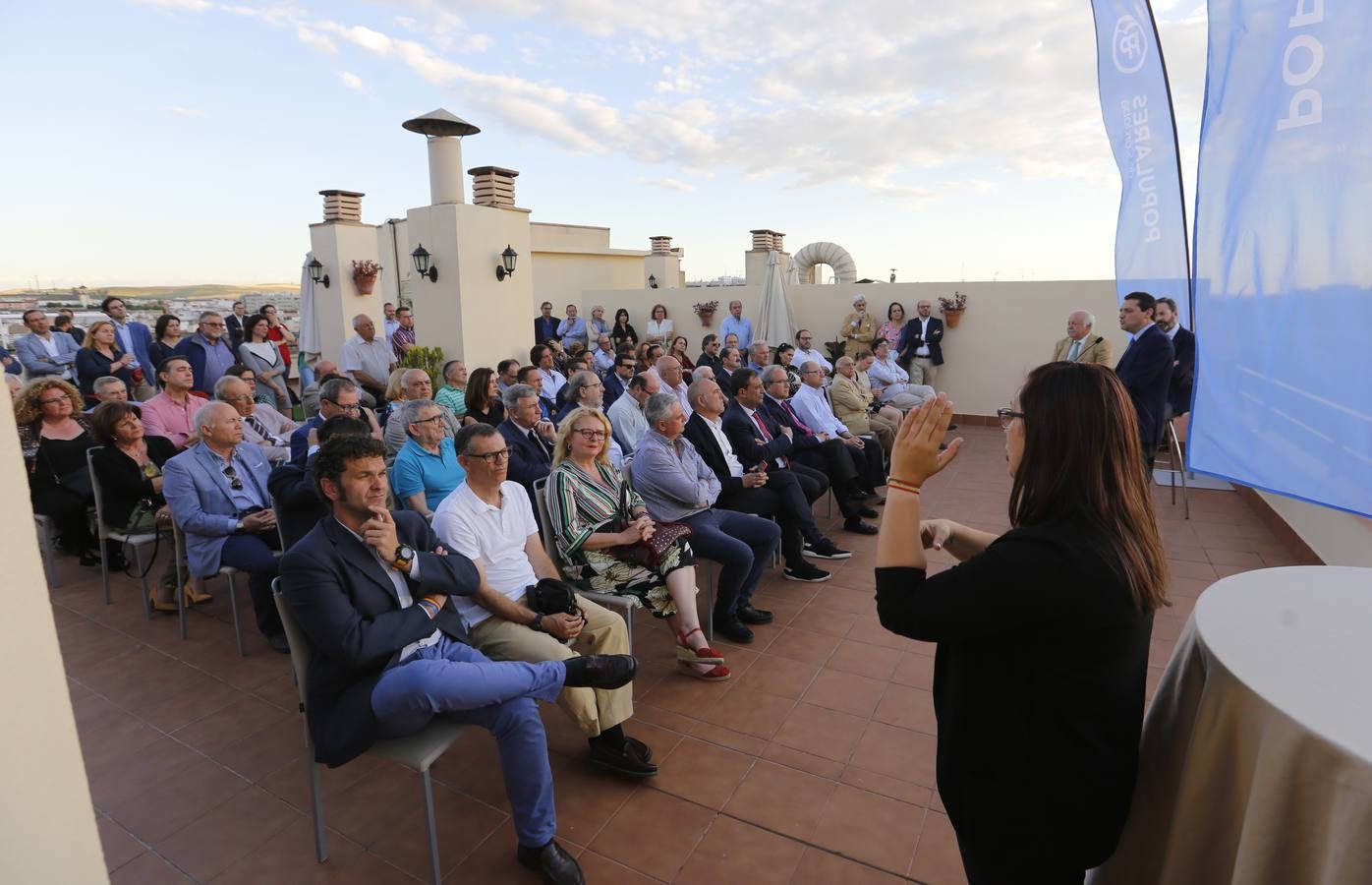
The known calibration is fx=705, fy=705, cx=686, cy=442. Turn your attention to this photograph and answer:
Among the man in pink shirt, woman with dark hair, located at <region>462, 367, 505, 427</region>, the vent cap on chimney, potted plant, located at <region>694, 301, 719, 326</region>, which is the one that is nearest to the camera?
the man in pink shirt

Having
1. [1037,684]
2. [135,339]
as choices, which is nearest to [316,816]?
[1037,684]

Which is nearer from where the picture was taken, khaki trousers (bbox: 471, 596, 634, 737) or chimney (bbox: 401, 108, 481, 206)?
khaki trousers (bbox: 471, 596, 634, 737)

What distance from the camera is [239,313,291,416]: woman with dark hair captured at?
7.03 meters

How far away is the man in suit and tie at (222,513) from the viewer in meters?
3.52

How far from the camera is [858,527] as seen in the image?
539 cm

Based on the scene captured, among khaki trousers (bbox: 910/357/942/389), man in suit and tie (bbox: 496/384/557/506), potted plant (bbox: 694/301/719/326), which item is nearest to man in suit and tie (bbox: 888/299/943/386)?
khaki trousers (bbox: 910/357/942/389)

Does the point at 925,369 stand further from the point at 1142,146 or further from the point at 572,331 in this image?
the point at 1142,146

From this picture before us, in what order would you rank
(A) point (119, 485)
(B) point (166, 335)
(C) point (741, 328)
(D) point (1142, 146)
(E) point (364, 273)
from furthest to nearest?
(C) point (741, 328)
(E) point (364, 273)
(B) point (166, 335)
(D) point (1142, 146)
(A) point (119, 485)

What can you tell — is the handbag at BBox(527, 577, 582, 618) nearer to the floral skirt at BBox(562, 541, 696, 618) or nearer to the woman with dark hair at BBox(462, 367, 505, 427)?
the floral skirt at BBox(562, 541, 696, 618)

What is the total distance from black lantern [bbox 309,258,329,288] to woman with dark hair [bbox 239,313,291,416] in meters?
3.95

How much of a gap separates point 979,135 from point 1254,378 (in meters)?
11.0

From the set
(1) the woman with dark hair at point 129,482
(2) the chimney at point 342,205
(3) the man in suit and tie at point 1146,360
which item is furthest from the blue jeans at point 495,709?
(2) the chimney at point 342,205

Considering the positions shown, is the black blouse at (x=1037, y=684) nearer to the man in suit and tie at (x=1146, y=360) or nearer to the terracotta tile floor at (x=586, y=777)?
the terracotta tile floor at (x=586, y=777)

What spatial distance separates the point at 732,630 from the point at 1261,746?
266 centimetres
